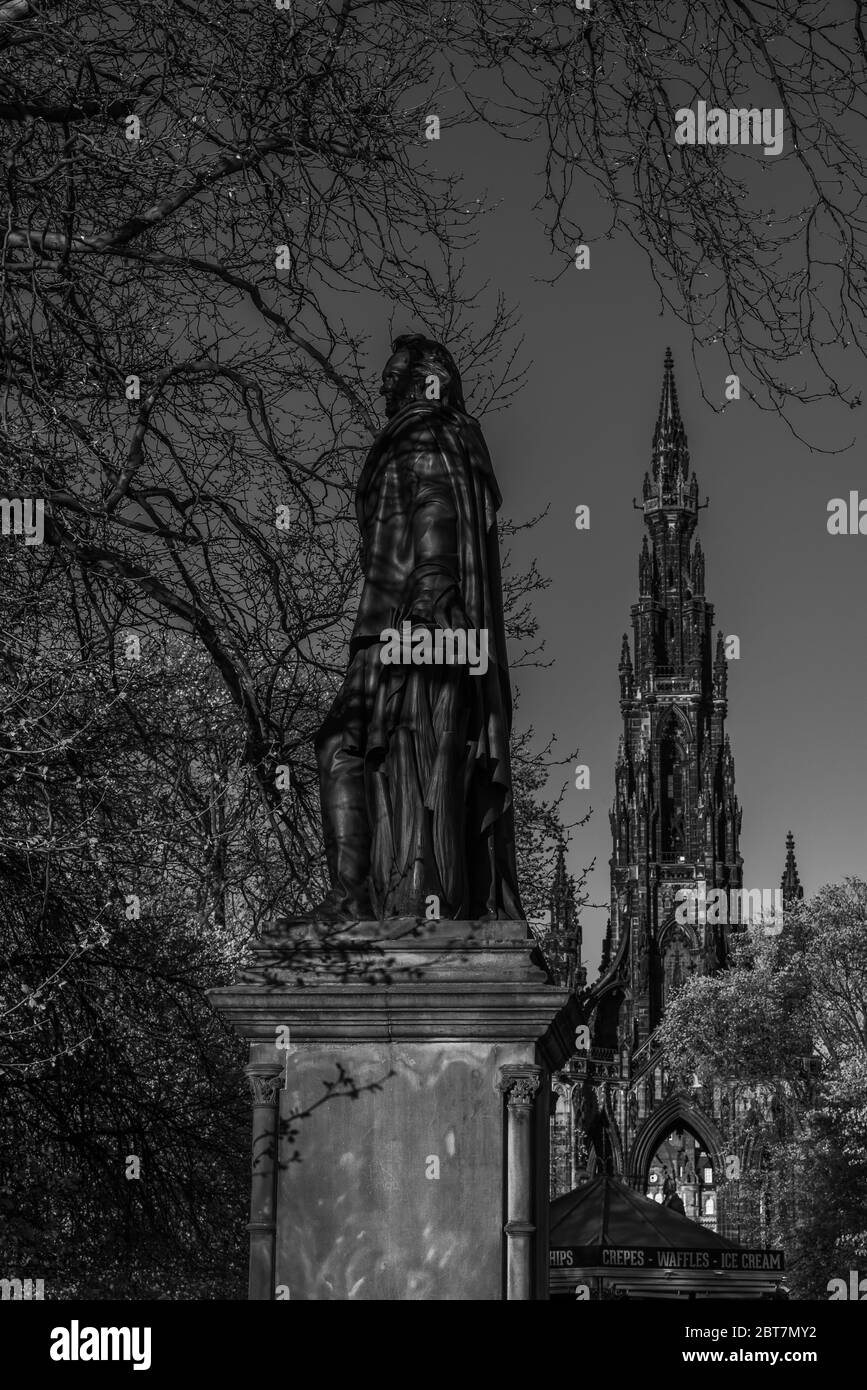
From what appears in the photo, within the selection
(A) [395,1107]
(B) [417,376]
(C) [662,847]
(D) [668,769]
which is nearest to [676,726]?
(D) [668,769]

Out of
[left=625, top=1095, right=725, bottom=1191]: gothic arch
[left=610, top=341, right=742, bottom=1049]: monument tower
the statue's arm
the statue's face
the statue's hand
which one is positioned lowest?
the statue's hand

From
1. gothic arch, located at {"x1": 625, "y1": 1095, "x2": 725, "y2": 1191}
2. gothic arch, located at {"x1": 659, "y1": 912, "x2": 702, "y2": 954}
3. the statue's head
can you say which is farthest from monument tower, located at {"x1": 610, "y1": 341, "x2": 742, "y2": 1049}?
the statue's head

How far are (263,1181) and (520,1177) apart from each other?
3.34ft

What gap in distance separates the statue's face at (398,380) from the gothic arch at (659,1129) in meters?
96.2

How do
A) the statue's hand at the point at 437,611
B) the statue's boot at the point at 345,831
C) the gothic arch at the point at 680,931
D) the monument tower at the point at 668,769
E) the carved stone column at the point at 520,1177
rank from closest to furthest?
the carved stone column at the point at 520,1177 → the statue's boot at the point at 345,831 → the statue's hand at the point at 437,611 → the gothic arch at the point at 680,931 → the monument tower at the point at 668,769

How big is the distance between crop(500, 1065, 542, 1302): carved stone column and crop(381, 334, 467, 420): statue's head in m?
3.14

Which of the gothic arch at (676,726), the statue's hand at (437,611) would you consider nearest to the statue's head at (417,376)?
the statue's hand at (437,611)

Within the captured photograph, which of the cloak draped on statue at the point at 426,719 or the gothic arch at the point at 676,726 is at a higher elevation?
the gothic arch at the point at 676,726

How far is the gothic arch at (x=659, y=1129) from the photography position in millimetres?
103438

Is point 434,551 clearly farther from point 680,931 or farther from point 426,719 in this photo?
point 680,931

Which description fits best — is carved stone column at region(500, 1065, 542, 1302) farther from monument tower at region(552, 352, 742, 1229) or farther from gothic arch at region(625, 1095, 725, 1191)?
gothic arch at region(625, 1095, 725, 1191)

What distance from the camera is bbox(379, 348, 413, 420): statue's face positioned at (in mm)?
9891

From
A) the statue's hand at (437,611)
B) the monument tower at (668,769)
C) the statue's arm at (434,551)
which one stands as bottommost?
the statue's hand at (437,611)

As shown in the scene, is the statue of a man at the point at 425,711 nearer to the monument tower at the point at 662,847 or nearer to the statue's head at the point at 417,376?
the statue's head at the point at 417,376
